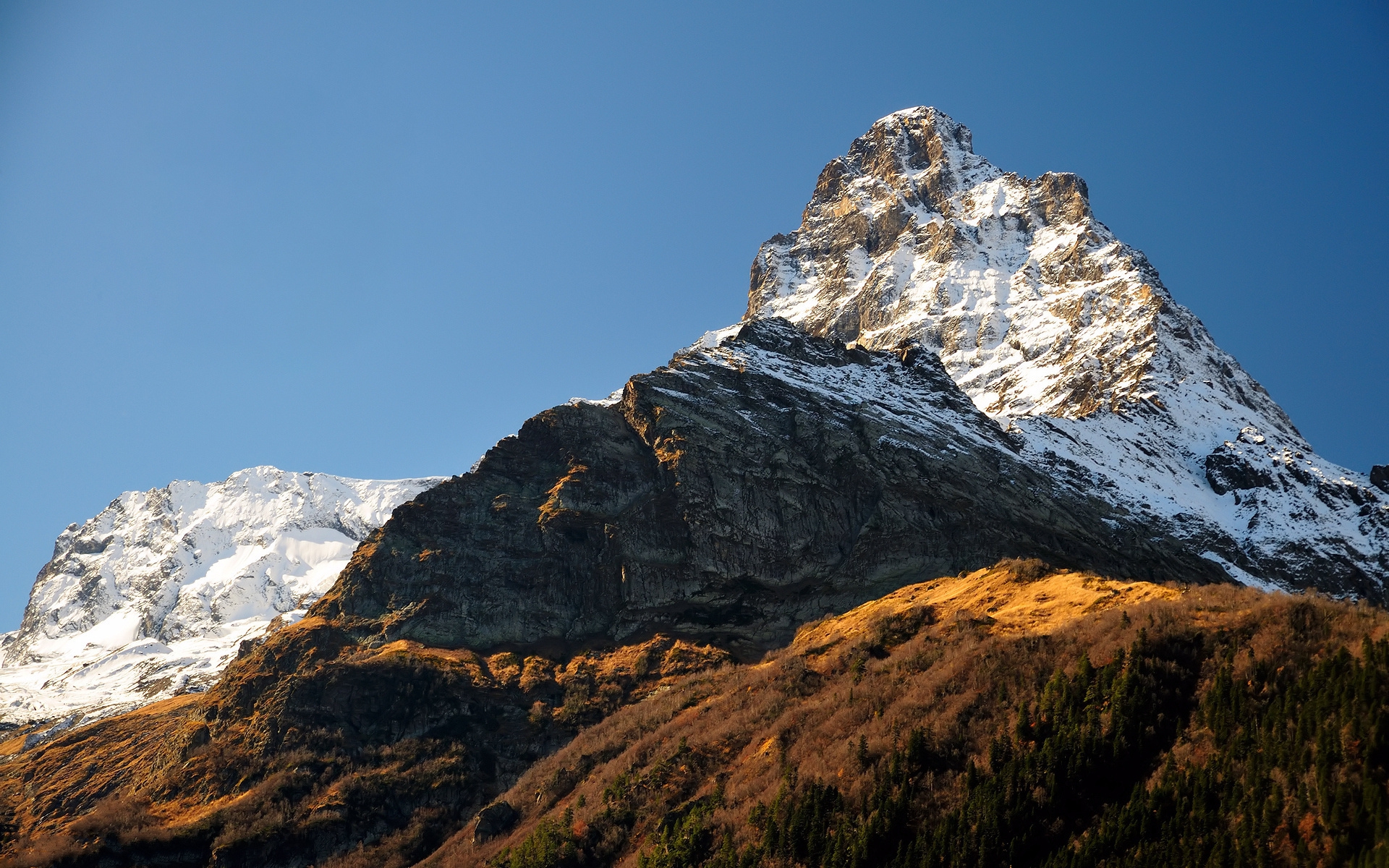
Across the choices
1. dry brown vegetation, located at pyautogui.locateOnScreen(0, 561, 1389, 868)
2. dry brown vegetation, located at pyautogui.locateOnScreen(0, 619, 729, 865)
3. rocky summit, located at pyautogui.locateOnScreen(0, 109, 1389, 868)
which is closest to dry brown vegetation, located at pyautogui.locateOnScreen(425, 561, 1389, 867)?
dry brown vegetation, located at pyautogui.locateOnScreen(0, 561, 1389, 868)

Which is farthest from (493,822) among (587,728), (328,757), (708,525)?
(708,525)

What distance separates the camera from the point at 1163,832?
59625mm

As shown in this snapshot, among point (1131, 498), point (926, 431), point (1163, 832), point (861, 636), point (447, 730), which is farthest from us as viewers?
point (1131, 498)

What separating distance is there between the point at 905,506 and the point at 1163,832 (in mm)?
66132

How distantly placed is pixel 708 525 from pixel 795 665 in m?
27.8

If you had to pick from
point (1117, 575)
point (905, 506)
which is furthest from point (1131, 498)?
point (905, 506)

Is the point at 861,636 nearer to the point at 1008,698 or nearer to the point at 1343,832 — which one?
the point at 1008,698

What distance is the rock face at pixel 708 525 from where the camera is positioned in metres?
120

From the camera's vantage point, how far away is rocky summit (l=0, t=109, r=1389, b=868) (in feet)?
209

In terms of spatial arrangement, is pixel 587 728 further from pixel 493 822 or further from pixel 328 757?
pixel 328 757

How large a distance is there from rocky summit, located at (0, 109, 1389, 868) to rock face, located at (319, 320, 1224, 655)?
431mm

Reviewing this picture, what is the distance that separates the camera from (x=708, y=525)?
123438mm

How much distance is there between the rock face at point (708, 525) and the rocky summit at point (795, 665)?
1.41 feet

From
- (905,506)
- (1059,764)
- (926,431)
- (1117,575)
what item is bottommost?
(1059,764)
